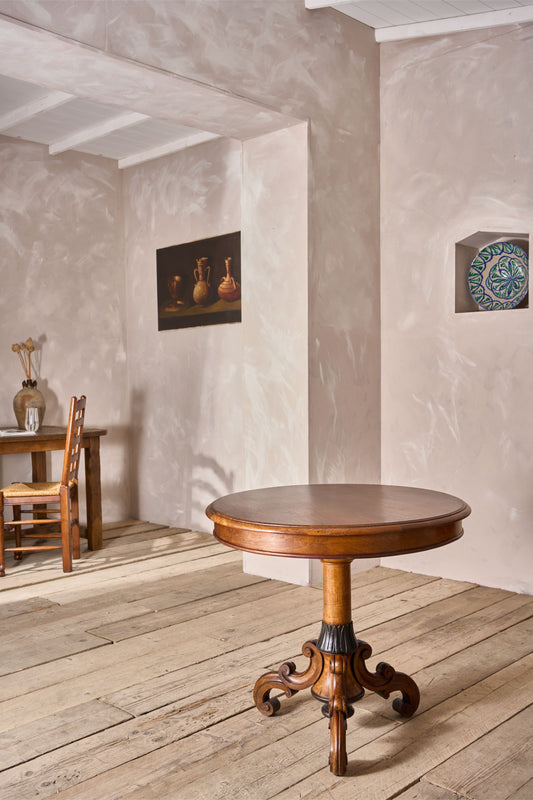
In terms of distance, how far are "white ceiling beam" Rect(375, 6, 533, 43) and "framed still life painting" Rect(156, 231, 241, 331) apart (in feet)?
5.11

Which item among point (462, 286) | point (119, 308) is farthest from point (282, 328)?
point (119, 308)

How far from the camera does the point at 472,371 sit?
12.6ft

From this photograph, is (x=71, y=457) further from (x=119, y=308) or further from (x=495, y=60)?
(x=495, y=60)

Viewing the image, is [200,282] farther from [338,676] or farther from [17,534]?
[338,676]

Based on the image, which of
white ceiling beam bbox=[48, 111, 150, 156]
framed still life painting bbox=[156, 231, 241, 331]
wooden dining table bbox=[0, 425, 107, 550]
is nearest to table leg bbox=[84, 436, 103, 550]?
wooden dining table bbox=[0, 425, 107, 550]

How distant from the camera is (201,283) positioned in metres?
5.19

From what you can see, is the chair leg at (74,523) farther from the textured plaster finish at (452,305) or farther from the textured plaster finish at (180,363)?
the textured plaster finish at (452,305)

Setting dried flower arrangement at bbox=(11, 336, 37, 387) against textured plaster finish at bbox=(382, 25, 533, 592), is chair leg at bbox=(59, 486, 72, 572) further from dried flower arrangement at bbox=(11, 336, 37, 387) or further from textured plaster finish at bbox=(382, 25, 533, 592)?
textured plaster finish at bbox=(382, 25, 533, 592)

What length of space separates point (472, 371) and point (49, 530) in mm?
3178

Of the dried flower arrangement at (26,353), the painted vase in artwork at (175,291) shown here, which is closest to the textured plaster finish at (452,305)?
the painted vase in artwork at (175,291)

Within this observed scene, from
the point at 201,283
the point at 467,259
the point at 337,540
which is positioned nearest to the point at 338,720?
the point at 337,540

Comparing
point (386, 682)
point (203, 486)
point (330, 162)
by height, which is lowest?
point (386, 682)

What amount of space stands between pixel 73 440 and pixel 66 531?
21.9 inches

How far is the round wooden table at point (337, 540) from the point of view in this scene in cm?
193
